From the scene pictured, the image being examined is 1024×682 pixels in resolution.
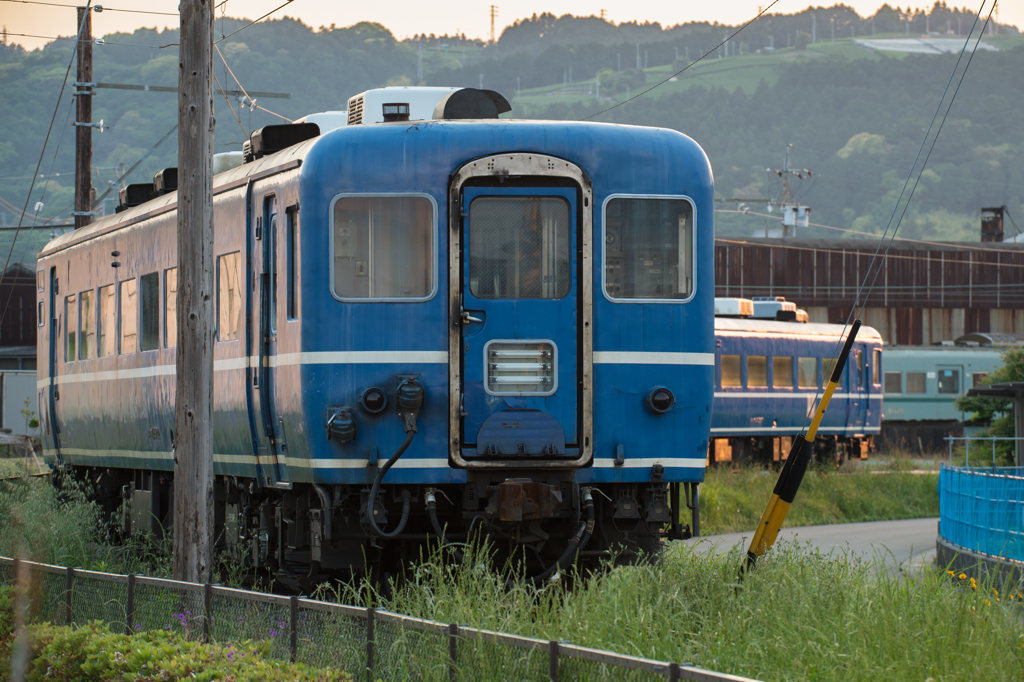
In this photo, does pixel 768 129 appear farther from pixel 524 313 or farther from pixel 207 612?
pixel 207 612

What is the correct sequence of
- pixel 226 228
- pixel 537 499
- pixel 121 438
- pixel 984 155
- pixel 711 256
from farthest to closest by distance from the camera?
pixel 984 155, pixel 121 438, pixel 226 228, pixel 711 256, pixel 537 499

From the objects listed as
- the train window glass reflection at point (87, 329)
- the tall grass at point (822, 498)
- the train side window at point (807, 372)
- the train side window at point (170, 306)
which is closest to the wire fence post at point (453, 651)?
the train side window at point (170, 306)

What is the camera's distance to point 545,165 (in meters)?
9.33

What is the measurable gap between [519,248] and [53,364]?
8.50m

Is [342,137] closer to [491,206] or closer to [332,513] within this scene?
[491,206]

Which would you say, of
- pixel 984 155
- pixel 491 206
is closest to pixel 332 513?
pixel 491 206

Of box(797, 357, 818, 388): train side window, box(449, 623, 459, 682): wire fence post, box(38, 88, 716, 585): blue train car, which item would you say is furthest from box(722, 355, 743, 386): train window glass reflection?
box(449, 623, 459, 682): wire fence post

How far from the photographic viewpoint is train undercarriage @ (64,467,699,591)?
356 inches

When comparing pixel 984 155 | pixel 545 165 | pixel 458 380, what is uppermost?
pixel 984 155

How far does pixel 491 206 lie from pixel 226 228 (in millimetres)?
2618

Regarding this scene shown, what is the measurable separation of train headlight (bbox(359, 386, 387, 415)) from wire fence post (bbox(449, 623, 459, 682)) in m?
2.83

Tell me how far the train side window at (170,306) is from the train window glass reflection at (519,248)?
3.64 meters

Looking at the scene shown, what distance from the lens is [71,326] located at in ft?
A: 49.3

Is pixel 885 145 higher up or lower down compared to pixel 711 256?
higher up
